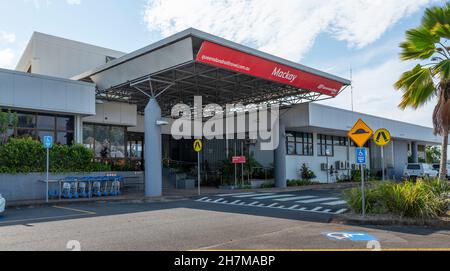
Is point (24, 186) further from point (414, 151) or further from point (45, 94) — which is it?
point (414, 151)

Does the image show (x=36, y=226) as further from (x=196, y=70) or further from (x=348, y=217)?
(x=196, y=70)

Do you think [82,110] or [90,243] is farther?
[82,110]

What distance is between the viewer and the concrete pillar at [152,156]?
65.5 feet

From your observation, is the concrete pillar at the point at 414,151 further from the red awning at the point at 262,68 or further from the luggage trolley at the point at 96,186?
the luggage trolley at the point at 96,186

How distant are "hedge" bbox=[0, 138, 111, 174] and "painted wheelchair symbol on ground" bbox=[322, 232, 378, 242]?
14.2 metres

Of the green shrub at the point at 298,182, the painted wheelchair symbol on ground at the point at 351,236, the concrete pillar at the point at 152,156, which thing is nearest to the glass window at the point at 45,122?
the concrete pillar at the point at 152,156

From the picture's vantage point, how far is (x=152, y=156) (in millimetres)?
20031

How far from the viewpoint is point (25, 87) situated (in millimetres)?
19250

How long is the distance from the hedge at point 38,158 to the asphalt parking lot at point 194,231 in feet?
13.6

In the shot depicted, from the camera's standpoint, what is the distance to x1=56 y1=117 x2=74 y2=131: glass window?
21981 millimetres

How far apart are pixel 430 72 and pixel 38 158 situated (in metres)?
16.6

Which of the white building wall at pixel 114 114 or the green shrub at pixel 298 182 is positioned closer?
the white building wall at pixel 114 114
